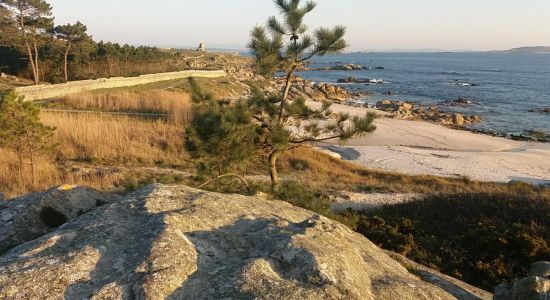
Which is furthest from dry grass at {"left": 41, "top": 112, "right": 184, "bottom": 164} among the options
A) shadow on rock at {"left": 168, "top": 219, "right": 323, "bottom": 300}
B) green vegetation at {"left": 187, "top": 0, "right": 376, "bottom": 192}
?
shadow on rock at {"left": 168, "top": 219, "right": 323, "bottom": 300}

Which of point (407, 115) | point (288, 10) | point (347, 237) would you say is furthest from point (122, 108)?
point (407, 115)

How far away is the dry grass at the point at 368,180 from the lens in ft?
61.1

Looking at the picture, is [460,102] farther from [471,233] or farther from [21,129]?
[21,129]

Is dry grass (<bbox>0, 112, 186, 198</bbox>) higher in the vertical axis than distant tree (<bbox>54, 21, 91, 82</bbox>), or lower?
lower

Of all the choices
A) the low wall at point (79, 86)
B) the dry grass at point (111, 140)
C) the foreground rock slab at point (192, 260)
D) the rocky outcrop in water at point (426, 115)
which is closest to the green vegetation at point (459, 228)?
the foreground rock slab at point (192, 260)

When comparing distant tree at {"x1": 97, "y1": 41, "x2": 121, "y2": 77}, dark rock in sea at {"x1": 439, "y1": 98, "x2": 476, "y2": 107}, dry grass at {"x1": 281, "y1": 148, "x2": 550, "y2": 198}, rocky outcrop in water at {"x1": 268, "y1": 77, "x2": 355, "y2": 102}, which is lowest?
dark rock in sea at {"x1": 439, "y1": 98, "x2": 476, "y2": 107}

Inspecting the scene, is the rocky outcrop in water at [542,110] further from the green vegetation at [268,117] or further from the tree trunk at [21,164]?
the tree trunk at [21,164]

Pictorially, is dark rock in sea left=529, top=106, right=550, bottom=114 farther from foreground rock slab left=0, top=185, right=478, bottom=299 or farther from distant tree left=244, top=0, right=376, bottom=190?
foreground rock slab left=0, top=185, right=478, bottom=299

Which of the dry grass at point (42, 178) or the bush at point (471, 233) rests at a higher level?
the dry grass at point (42, 178)

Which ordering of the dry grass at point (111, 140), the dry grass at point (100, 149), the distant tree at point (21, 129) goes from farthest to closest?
the dry grass at point (111, 140), the dry grass at point (100, 149), the distant tree at point (21, 129)

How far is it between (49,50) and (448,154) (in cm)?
3582

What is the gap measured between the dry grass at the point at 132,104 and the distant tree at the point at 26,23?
448 inches

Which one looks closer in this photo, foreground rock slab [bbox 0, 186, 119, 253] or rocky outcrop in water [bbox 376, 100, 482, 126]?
foreground rock slab [bbox 0, 186, 119, 253]

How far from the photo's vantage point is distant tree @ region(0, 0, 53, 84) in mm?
36250
